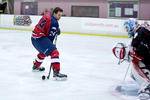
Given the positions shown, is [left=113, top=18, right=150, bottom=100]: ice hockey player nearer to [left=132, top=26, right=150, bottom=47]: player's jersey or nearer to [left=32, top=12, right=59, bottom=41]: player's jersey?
[left=132, top=26, right=150, bottom=47]: player's jersey

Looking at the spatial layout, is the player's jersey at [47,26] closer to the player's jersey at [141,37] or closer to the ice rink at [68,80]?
the ice rink at [68,80]

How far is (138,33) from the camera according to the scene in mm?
2424

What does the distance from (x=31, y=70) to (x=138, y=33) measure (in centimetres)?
198

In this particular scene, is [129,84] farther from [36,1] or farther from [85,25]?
[36,1]

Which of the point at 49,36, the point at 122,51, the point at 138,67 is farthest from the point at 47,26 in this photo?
the point at 138,67

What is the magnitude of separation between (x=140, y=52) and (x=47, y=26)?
1.27 m

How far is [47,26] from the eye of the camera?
324cm

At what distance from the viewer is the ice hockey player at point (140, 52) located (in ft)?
7.99

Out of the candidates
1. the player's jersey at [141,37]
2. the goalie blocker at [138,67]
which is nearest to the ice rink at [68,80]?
the goalie blocker at [138,67]

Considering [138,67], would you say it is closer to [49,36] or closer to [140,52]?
[140,52]

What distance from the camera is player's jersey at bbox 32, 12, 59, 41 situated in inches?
127

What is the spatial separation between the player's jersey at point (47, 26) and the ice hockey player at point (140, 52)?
3.29ft

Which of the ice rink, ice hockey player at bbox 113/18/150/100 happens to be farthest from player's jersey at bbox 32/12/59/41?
A: ice hockey player at bbox 113/18/150/100

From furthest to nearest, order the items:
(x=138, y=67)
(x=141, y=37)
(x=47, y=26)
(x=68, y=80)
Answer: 1. (x=68, y=80)
2. (x=47, y=26)
3. (x=138, y=67)
4. (x=141, y=37)
